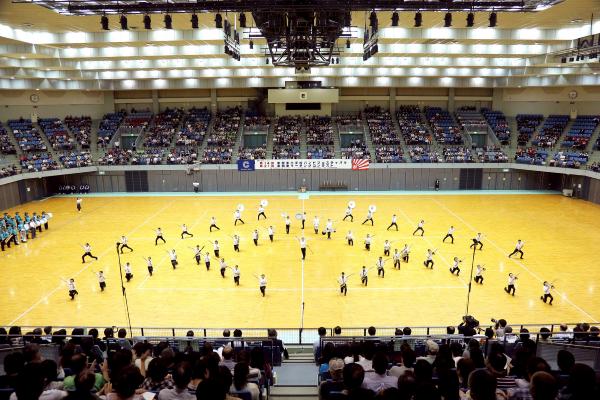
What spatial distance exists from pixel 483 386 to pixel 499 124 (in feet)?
160

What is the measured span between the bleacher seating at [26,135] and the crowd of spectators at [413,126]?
37792 mm

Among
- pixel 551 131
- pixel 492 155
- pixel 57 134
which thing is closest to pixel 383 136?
pixel 492 155

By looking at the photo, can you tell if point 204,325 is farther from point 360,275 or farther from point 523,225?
point 523,225

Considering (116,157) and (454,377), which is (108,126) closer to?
(116,157)

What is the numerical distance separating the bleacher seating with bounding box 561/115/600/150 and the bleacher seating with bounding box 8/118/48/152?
52.9 meters

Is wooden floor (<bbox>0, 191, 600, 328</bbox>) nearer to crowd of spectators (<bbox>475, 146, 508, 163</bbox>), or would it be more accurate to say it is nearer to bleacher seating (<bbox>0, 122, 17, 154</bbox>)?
crowd of spectators (<bbox>475, 146, 508, 163</bbox>)

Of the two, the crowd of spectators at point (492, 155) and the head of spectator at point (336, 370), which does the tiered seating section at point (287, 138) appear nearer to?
the crowd of spectators at point (492, 155)

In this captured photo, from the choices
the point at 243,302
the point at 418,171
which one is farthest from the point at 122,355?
the point at 418,171

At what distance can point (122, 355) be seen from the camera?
18.9 ft

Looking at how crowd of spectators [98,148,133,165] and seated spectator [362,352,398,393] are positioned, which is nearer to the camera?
seated spectator [362,352,398,393]

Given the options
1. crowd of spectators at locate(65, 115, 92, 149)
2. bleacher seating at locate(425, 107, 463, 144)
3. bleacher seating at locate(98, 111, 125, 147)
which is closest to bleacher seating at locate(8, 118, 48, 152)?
crowd of spectators at locate(65, 115, 92, 149)

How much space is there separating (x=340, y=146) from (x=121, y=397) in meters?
42.0

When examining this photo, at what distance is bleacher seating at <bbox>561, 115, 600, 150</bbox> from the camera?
4116cm

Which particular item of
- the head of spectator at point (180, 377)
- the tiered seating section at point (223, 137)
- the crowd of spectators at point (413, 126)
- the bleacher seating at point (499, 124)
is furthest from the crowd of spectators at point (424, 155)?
the head of spectator at point (180, 377)
